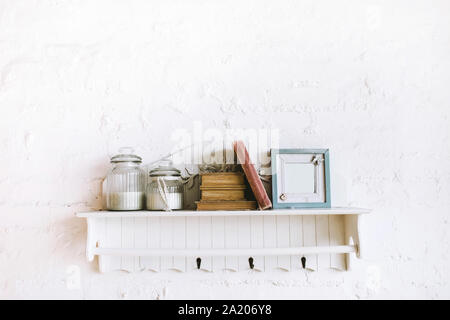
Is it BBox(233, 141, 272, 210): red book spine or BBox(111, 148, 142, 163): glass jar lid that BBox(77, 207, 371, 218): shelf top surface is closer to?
BBox(233, 141, 272, 210): red book spine

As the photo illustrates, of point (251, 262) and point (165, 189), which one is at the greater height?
point (165, 189)

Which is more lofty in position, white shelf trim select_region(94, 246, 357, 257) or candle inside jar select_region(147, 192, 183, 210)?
candle inside jar select_region(147, 192, 183, 210)

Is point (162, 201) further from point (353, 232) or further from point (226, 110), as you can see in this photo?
point (353, 232)

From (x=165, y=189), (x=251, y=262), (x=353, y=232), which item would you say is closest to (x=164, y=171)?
(x=165, y=189)

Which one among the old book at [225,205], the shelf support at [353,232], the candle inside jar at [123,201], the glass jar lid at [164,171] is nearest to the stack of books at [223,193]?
the old book at [225,205]

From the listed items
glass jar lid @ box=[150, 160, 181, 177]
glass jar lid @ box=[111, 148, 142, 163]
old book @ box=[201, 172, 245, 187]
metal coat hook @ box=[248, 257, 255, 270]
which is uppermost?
glass jar lid @ box=[111, 148, 142, 163]

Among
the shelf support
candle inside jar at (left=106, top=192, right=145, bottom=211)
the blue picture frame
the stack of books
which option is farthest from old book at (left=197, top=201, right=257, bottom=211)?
the shelf support

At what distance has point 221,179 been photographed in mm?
1283

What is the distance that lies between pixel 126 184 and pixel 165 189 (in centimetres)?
15

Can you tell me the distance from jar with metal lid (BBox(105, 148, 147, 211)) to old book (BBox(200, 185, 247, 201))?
225mm

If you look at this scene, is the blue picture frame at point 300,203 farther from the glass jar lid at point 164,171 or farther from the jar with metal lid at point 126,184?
the jar with metal lid at point 126,184

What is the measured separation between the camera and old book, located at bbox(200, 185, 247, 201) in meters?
1.28

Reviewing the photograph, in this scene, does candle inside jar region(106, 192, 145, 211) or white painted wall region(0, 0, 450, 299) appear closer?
candle inside jar region(106, 192, 145, 211)

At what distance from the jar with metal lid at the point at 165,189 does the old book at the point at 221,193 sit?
9cm
